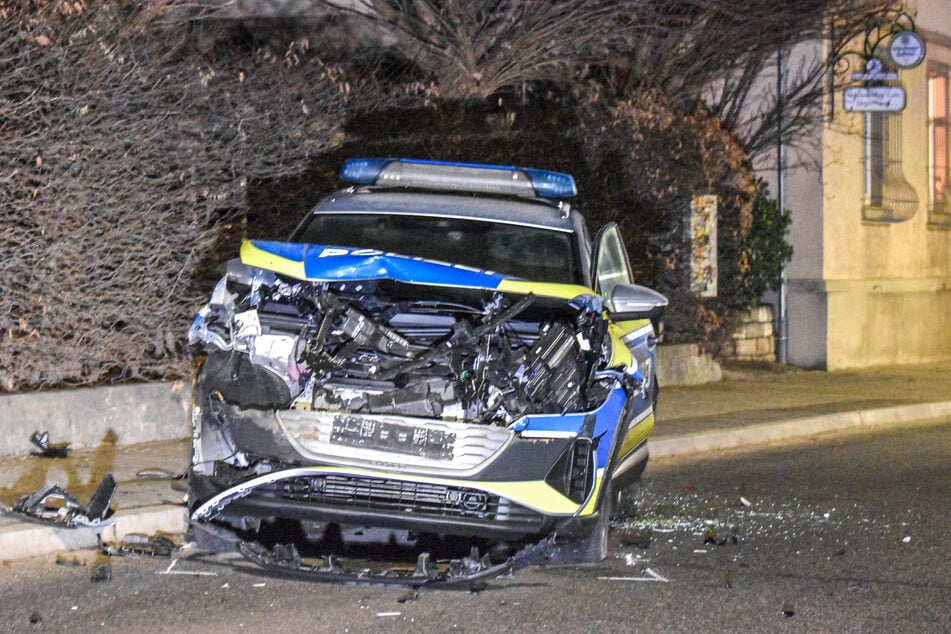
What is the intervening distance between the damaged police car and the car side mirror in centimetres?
60

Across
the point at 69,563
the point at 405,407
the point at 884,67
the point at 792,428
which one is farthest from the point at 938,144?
the point at 69,563

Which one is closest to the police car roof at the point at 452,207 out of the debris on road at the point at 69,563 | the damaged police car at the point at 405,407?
the damaged police car at the point at 405,407

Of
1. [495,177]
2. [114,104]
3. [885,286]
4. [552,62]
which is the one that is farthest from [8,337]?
[885,286]

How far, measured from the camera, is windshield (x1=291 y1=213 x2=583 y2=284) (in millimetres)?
8055

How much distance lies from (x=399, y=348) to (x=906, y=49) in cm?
1395

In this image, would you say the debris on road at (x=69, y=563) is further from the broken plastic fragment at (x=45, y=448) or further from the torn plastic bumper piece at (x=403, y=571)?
the broken plastic fragment at (x=45, y=448)

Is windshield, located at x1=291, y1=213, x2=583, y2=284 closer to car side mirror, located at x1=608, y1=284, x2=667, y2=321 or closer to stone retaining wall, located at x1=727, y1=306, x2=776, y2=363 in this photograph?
car side mirror, located at x1=608, y1=284, x2=667, y2=321

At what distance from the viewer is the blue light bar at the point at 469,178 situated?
8.59 metres

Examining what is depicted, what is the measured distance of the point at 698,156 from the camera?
619 inches

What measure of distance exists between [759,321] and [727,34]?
3.78 metres

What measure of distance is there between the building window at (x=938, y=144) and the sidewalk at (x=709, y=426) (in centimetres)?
302

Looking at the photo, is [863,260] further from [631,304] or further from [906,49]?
[631,304]

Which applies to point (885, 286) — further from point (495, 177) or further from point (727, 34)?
point (495, 177)

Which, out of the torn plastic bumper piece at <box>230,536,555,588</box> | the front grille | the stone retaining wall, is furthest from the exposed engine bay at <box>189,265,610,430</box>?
the stone retaining wall
